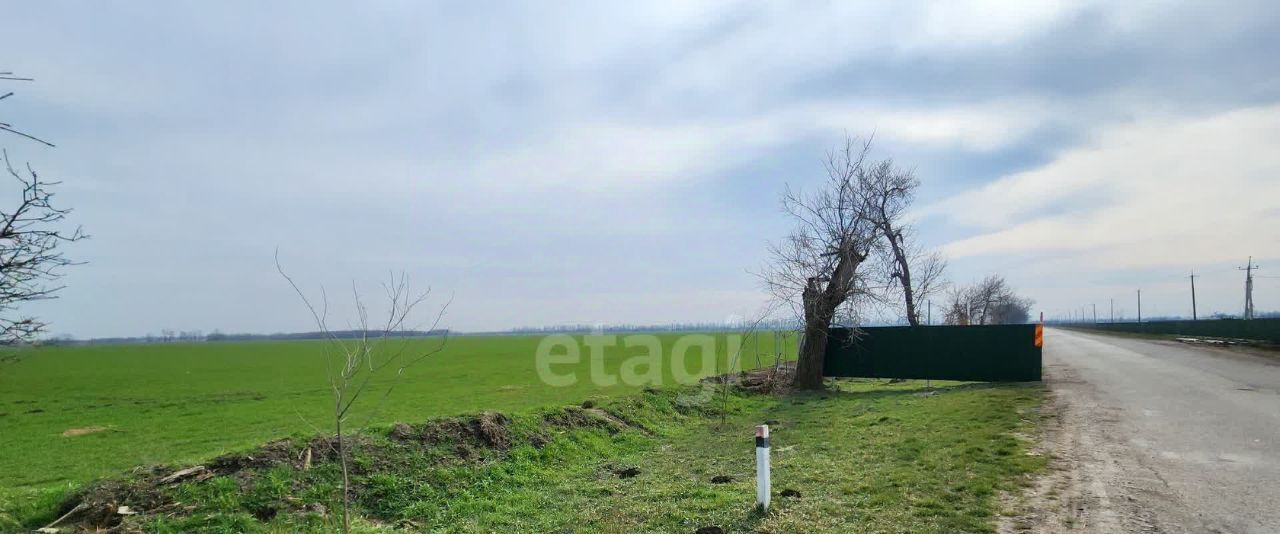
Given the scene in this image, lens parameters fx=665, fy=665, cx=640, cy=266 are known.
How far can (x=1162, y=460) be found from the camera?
7.60 m

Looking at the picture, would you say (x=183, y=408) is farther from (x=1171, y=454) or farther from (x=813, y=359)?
(x=1171, y=454)

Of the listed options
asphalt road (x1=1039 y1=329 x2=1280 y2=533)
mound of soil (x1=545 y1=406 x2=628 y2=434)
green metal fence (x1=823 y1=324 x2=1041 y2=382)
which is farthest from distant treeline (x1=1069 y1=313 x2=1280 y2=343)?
mound of soil (x1=545 y1=406 x2=628 y2=434)

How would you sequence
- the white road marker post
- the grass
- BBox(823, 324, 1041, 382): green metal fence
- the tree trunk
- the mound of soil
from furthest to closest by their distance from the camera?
the tree trunk < BBox(823, 324, 1041, 382): green metal fence < the mound of soil < the grass < the white road marker post

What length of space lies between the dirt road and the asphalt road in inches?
0.4

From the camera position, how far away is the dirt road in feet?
18.0

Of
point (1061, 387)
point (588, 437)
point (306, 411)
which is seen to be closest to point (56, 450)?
point (306, 411)

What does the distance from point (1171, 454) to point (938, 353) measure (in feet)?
39.3

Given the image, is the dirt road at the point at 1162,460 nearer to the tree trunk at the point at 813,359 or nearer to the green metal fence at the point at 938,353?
the green metal fence at the point at 938,353

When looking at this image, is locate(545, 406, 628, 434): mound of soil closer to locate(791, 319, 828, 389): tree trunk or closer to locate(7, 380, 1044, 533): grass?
locate(7, 380, 1044, 533): grass

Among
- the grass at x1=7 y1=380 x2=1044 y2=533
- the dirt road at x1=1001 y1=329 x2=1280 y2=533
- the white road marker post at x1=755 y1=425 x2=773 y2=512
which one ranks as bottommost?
the grass at x1=7 y1=380 x2=1044 y2=533

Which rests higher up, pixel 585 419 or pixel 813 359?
pixel 813 359

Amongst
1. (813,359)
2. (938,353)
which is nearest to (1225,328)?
(938,353)

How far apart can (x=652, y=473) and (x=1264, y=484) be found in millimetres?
6281

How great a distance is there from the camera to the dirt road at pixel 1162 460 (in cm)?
549
